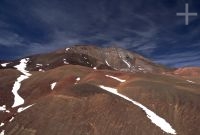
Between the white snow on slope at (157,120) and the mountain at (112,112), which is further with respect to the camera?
the mountain at (112,112)

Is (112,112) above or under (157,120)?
above

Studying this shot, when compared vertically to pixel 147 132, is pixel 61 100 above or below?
above

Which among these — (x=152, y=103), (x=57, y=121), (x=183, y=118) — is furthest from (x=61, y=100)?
(x=183, y=118)

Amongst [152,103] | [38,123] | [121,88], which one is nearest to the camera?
[38,123]

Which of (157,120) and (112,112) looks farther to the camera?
(112,112)

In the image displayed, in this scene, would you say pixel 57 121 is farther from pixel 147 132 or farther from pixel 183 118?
pixel 183 118

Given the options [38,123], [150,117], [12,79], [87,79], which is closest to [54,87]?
[87,79]

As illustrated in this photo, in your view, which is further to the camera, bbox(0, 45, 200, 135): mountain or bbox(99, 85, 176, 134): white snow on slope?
bbox(0, 45, 200, 135): mountain

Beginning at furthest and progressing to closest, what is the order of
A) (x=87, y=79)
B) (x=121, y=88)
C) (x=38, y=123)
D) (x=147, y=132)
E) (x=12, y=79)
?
(x=12, y=79), (x=87, y=79), (x=121, y=88), (x=38, y=123), (x=147, y=132)

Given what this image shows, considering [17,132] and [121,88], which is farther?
[121,88]
